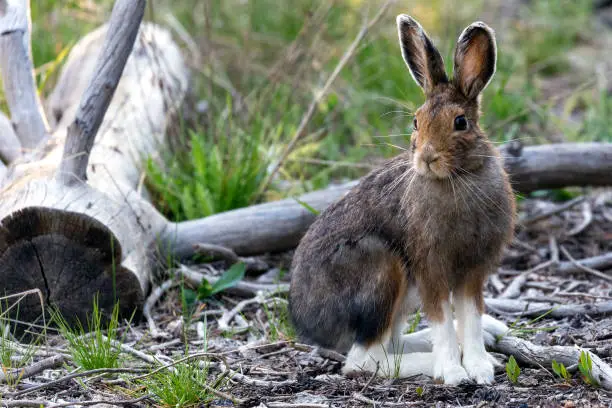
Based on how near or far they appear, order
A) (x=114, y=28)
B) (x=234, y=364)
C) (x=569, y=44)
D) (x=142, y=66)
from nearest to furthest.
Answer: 1. (x=234, y=364)
2. (x=114, y=28)
3. (x=142, y=66)
4. (x=569, y=44)

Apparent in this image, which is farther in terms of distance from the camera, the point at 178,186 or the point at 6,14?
the point at 178,186

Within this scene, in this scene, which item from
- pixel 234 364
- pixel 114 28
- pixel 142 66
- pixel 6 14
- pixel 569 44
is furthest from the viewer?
pixel 569 44

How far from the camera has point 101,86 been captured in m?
5.04

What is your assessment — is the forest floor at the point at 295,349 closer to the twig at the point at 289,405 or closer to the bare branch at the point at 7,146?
the twig at the point at 289,405

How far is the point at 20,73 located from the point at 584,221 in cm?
410

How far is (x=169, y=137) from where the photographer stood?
23.5ft

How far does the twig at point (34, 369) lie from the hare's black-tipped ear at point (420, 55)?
2162 mm

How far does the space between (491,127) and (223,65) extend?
284 cm

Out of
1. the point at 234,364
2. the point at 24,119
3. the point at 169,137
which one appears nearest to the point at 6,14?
the point at 24,119

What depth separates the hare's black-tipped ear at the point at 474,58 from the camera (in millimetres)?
4113

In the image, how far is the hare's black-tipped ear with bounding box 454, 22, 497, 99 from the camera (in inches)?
162

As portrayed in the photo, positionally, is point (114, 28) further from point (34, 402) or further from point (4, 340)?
point (34, 402)

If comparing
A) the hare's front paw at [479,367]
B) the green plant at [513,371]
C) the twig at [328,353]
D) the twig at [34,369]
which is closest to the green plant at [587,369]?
the green plant at [513,371]

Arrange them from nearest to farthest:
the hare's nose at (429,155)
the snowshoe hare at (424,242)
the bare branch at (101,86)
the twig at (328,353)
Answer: the hare's nose at (429,155)
the snowshoe hare at (424,242)
the twig at (328,353)
the bare branch at (101,86)
